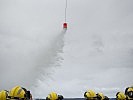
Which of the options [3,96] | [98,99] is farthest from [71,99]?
[3,96]

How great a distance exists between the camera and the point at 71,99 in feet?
313

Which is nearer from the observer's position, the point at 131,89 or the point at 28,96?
the point at 28,96

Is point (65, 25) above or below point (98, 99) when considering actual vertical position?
above

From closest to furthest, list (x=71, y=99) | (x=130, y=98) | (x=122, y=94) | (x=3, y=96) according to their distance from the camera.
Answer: (x=3, y=96) < (x=130, y=98) < (x=122, y=94) < (x=71, y=99)

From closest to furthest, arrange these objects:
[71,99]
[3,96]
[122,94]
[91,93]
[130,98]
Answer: [3,96] → [130,98] → [91,93] → [122,94] → [71,99]

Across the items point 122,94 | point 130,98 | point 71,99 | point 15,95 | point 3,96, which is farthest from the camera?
point 71,99

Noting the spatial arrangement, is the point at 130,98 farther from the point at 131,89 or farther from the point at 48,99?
the point at 48,99

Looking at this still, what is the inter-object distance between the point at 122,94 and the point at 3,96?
9.15m

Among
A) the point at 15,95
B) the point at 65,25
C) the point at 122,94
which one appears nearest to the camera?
the point at 15,95

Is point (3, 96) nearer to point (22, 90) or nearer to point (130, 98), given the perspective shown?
point (22, 90)

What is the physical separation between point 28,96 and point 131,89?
6864 millimetres

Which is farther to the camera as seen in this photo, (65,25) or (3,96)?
(65,25)

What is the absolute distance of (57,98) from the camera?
61.8 ft

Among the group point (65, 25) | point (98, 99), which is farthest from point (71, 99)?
point (98, 99)
